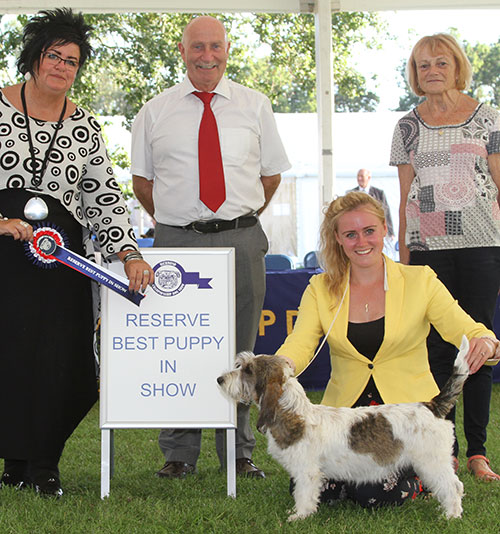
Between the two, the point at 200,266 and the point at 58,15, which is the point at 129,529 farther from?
the point at 58,15

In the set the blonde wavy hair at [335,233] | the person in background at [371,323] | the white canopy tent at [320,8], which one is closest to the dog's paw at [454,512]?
the person in background at [371,323]

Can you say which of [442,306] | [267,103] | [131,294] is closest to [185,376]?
[131,294]

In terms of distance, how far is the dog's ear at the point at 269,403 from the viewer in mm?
2723

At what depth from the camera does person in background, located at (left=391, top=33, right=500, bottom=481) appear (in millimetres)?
3637

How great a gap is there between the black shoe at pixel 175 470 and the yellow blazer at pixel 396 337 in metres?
0.97

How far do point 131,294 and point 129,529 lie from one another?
98cm

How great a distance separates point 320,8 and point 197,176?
162 inches

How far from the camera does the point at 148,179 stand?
13.2 ft

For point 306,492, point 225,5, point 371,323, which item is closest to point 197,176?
point 371,323

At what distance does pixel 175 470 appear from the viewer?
3.70 m

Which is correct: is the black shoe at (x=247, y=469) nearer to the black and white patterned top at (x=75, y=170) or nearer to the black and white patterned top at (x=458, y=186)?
the black and white patterned top at (x=75, y=170)

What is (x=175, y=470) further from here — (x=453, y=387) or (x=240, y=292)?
(x=453, y=387)

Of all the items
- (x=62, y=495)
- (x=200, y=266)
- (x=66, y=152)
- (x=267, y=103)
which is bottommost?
(x=62, y=495)

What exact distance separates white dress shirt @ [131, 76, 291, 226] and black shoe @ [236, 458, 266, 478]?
4.09 feet
